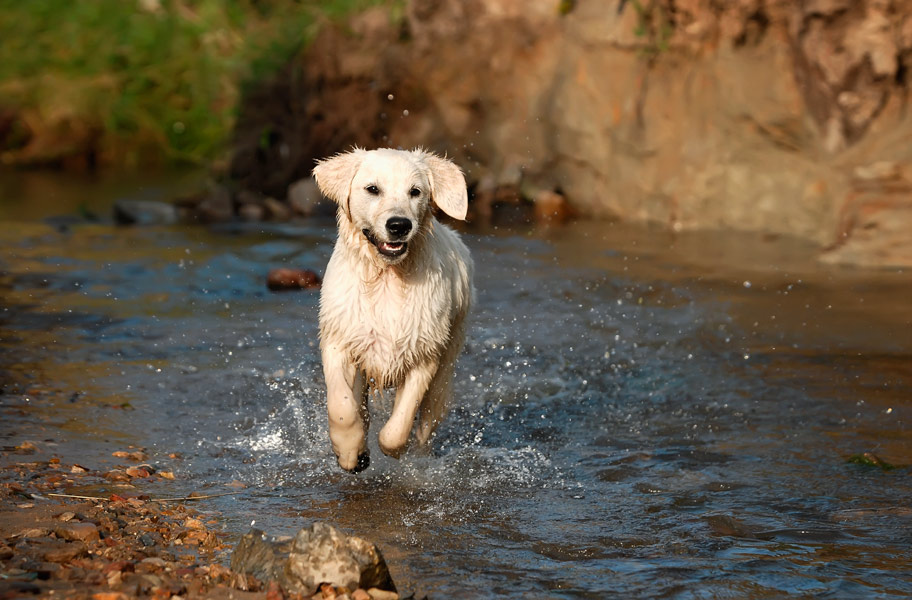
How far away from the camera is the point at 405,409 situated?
19.1 feet

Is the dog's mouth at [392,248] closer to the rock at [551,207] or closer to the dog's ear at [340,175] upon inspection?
the dog's ear at [340,175]

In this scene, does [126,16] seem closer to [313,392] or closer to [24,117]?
[24,117]

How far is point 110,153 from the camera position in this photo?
20.0m

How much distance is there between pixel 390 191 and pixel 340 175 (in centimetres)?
29

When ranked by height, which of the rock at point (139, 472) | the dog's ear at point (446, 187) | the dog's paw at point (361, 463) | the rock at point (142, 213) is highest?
the dog's ear at point (446, 187)

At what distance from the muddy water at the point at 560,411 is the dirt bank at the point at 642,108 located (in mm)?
822

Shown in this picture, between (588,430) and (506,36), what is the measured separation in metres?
9.05

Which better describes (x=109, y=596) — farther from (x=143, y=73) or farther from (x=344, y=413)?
(x=143, y=73)

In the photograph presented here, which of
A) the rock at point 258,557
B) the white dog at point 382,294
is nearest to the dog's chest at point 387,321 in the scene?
the white dog at point 382,294

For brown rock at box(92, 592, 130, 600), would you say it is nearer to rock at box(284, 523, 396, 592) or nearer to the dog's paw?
rock at box(284, 523, 396, 592)

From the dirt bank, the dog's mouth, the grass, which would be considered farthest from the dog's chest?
the grass

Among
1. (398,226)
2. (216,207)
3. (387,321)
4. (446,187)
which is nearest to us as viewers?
(398,226)

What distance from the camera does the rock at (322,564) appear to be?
13.9 ft

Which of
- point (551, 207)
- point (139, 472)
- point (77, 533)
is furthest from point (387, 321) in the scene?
point (551, 207)
